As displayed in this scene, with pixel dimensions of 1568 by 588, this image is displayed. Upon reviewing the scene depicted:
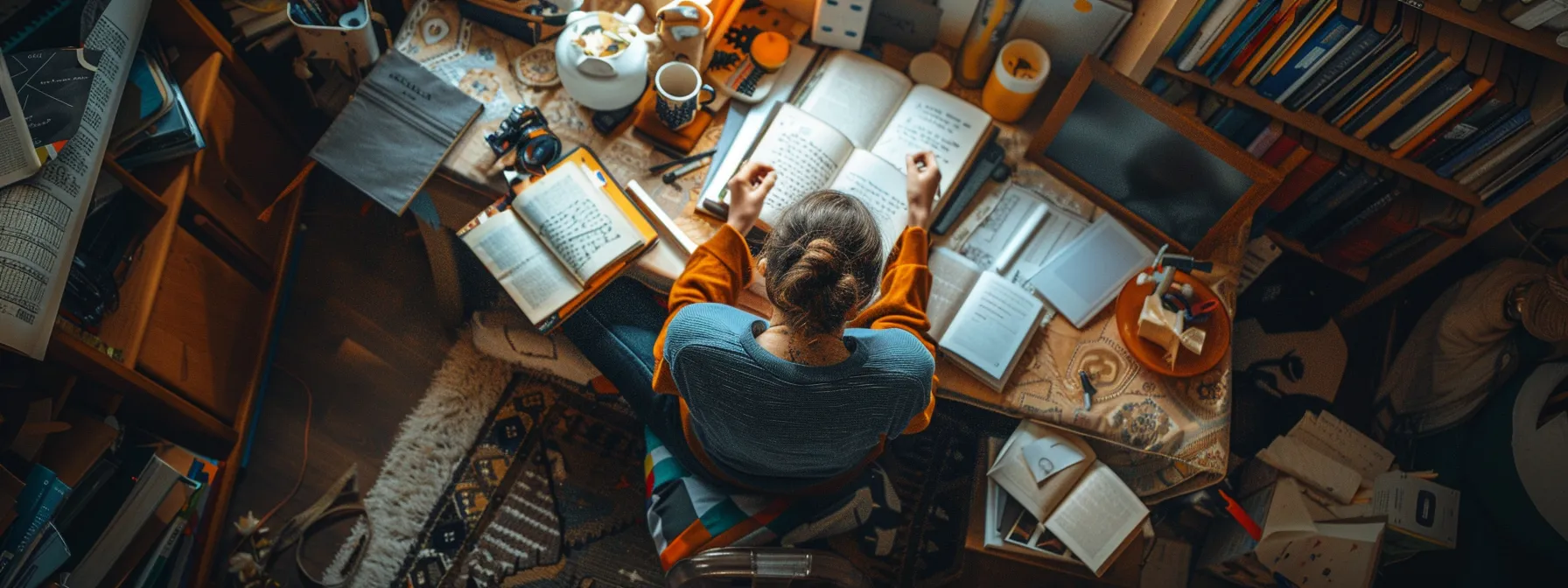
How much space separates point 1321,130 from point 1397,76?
177 mm

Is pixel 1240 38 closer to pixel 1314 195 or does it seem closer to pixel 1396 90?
pixel 1396 90

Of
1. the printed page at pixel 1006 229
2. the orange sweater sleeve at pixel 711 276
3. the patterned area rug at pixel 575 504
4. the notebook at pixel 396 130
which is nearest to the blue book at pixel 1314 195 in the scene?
the printed page at pixel 1006 229

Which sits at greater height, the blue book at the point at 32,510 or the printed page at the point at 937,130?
the printed page at the point at 937,130

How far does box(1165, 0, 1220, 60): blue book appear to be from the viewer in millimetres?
1487

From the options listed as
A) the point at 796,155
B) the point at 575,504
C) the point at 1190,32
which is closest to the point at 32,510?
the point at 575,504

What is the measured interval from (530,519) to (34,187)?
1.17 metres

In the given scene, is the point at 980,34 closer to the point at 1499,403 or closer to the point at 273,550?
the point at 1499,403

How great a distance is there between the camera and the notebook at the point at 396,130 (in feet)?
5.02

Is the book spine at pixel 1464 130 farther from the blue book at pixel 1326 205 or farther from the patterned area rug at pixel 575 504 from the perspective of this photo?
the patterned area rug at pixel 575 504

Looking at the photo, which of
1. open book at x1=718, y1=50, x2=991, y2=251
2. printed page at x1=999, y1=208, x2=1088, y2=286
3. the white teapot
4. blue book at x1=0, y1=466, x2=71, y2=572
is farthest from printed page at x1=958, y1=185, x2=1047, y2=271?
blue book at x1=0, y1=466, x2=71, y2=572

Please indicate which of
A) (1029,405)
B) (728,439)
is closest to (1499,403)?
(1029,405)

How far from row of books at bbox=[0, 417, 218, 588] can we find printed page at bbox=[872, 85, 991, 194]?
1.60 meters

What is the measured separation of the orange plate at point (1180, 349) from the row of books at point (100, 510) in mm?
1918

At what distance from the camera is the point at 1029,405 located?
4.88ft
